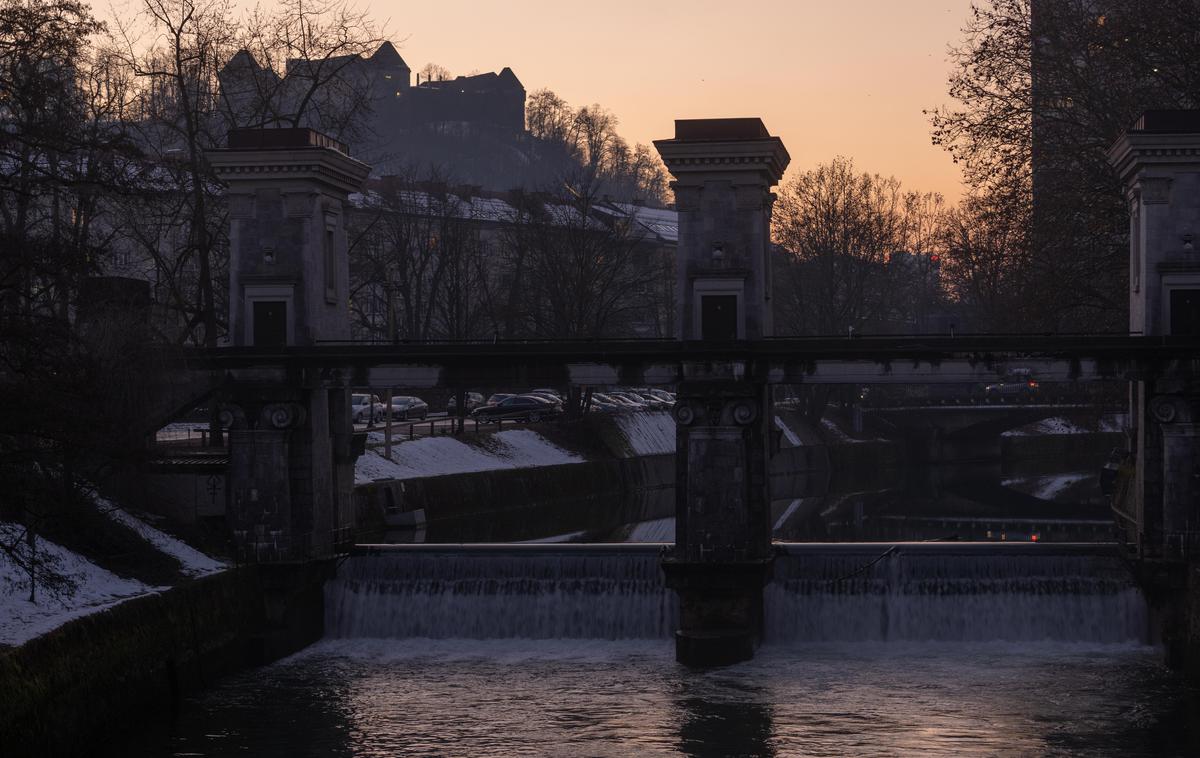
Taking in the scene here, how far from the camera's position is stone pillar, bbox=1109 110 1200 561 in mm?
35625

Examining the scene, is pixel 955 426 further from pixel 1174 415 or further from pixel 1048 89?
pixel 1174 415

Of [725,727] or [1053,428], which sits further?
[1053,428]

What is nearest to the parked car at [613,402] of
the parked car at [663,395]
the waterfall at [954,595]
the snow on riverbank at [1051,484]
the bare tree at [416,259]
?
the parked car at [663,395]

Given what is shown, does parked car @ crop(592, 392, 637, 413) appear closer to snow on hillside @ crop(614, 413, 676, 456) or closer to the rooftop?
snow on hillside @ crop(614, 413, 676, 456)

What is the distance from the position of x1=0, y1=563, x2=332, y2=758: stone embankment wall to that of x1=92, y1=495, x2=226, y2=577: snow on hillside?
1.99 feet

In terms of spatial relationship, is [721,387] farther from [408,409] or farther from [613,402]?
[613,402]

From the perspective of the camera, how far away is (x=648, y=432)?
8444 centimetres

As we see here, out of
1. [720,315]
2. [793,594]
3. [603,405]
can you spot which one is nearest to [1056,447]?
[603,405]

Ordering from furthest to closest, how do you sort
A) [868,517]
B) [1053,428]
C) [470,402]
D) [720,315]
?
[1053,428], [470,402], [868,517], [720,315]

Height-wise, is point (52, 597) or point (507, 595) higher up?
point (52, 597)

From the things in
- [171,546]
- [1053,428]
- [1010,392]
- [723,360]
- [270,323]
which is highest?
[270,323]

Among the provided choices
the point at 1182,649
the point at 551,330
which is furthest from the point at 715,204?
the point at 551,330

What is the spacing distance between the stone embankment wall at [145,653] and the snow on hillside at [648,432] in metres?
43.0

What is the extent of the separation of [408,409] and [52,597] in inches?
2177
